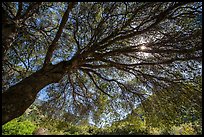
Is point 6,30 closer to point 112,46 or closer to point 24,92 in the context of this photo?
point 24,92

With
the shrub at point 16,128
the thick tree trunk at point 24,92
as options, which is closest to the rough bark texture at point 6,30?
the thick tree trunk at point 24,92

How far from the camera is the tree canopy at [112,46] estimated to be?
187 inches

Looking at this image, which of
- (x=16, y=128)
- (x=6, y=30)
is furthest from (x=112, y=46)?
(x=16, y=128)

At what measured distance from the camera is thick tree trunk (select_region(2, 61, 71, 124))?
11.3ft

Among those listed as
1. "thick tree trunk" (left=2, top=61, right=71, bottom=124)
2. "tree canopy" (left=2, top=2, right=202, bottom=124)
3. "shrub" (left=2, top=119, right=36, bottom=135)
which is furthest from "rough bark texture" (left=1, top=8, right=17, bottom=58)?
"shrub" (left=2, top=119, right=36, bottom=135)

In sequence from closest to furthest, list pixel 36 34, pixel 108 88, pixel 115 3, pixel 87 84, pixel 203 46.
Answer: pixel 203 46 < pixel 115 3 < pixel 36 34 < pixel 108 88 < pixel 87 84

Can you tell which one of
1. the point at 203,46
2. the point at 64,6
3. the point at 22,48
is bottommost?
the point at 203,46

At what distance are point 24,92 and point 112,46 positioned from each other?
11.1ft

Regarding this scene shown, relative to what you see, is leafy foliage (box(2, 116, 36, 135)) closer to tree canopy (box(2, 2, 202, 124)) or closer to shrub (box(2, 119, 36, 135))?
shrub (box(2, 119, 36, 135))

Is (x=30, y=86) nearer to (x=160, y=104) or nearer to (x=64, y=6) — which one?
(x=64, y=6)

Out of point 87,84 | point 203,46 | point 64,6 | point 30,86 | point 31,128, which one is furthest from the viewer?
point 31,128

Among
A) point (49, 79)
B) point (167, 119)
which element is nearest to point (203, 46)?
point (167, 119)

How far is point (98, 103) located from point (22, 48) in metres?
3.76

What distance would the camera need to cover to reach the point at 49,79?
4.68m
